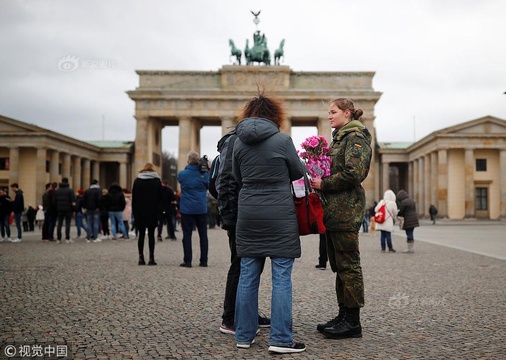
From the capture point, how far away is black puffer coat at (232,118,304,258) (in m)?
5.10

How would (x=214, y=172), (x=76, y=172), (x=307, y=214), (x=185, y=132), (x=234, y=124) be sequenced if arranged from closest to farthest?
(x=307, y=214) → (x=214, y=172) → (x=234, y=124) → (x=185, y=132) → (x=76, y=172)

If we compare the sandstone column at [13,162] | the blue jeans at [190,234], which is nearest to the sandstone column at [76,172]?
the sandstone column at [13,162]

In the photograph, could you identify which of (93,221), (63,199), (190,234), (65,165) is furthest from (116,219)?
(65,165)

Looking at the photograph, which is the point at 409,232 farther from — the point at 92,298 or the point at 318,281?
the point at 92,298

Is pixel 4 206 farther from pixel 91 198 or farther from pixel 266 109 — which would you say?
pixel 266 109

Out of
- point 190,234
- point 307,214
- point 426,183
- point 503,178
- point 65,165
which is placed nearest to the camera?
point 307,214

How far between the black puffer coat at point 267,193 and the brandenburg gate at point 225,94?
5235 cm

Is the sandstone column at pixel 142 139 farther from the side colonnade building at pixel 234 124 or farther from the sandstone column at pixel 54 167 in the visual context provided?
the sandstone column at pixel 54 167

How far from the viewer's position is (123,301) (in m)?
7.39

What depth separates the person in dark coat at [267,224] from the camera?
509cm

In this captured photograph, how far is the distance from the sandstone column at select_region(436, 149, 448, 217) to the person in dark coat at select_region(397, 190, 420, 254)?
3720cm

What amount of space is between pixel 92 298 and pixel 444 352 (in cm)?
460

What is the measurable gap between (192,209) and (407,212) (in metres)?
7.74

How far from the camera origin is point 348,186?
555 cm
